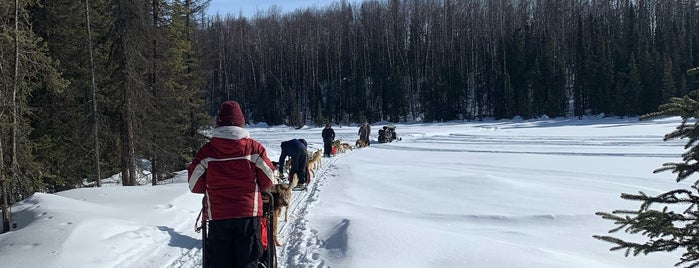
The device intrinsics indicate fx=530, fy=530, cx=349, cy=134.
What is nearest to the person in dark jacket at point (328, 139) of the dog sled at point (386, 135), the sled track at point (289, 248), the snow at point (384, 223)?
the snow at point (384, 223)

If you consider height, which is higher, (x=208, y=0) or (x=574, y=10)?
(x=574, y=10)

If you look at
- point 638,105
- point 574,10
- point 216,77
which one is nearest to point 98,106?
point 638,105

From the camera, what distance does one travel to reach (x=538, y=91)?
64500 mm

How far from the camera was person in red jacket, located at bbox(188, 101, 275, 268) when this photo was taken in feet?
15.0

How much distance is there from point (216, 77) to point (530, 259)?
7244cm

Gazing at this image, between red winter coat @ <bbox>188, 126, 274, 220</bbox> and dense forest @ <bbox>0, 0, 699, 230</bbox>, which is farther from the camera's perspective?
dense forest @ <bbox>0, 0, 699, 230</bbox>

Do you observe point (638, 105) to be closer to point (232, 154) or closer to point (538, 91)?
point (538, 91)

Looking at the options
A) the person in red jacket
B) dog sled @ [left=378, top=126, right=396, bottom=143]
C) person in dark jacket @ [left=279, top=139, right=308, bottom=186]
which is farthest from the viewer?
dog sled @ [left=378, top=126, right=396, bottom=143]

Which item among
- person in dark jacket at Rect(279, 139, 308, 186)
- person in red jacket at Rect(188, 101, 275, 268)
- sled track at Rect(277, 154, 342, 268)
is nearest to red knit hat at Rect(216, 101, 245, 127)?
person in red jacket at Rect(188, 101, 275, 268)

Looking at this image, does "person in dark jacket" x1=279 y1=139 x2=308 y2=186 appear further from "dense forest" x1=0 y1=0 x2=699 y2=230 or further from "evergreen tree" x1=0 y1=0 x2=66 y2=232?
"dense forest" x1=0 y1=0 x2=699 y2=230

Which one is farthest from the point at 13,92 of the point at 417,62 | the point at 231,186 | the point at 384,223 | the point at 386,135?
the point at 417,62

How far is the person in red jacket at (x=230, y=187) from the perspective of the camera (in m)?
4.59

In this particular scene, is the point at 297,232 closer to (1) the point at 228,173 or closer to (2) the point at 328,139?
(1) the point at 228,173

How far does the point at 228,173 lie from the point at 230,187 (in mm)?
125
